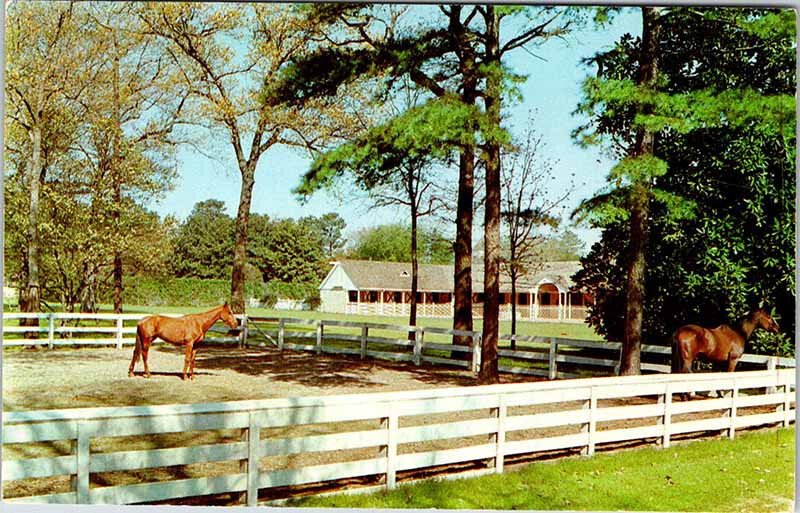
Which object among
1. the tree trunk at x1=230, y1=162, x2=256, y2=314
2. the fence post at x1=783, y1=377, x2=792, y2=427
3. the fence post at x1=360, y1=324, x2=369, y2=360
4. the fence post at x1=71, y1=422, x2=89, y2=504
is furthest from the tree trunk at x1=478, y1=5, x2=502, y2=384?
the fence post at x1=71, y1=422, x2=89, y2=504

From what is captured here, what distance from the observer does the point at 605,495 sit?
513 cm

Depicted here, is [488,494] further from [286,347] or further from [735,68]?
[735,68]

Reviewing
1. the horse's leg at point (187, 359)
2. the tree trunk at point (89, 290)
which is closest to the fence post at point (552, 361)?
the horse's leg at point (187, 359)

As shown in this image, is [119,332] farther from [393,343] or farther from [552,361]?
[552,361]

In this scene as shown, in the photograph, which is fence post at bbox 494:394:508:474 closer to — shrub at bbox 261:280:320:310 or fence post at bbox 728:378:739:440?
shrub at bbox 261:280:320:310

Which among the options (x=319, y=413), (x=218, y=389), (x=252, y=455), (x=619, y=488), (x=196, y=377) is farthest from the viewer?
(x=196, y=377)

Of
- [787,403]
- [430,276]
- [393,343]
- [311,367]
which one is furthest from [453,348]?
[787,403]

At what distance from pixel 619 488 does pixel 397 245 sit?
7.10 feet

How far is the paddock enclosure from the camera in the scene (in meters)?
4.31

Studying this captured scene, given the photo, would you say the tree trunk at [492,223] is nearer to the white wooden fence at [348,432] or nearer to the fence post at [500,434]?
the white wooden fence at [348,432]

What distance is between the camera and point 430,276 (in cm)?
621

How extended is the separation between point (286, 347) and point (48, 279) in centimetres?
170

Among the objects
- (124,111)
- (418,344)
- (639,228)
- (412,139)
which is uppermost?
(124,111)

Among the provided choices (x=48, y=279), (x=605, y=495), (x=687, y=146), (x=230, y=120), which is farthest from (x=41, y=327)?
(x=687, y=146)
